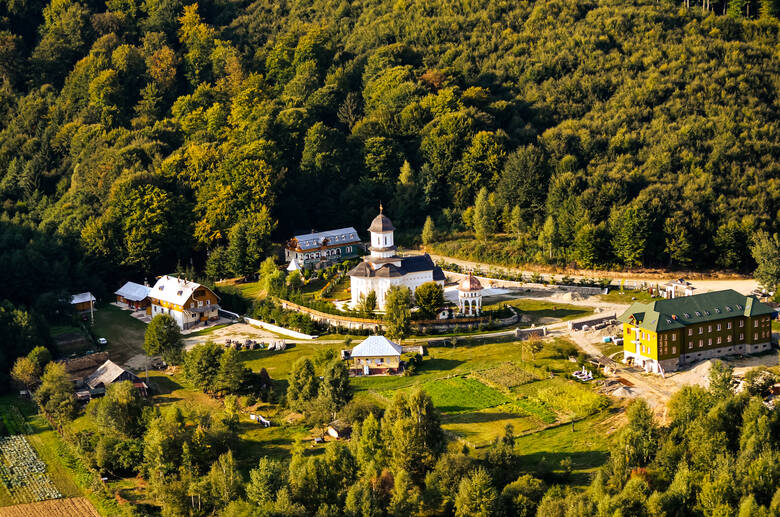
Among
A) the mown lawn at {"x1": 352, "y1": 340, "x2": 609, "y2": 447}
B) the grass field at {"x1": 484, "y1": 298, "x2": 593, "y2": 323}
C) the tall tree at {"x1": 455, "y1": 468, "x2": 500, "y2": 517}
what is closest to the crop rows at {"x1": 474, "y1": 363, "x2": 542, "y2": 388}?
the mown lawn at {"x1": 352, "y1": 340, "x2": 609, "y2": 447}

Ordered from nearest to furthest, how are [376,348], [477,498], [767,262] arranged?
[477,498] < [376,348] < [767,262]

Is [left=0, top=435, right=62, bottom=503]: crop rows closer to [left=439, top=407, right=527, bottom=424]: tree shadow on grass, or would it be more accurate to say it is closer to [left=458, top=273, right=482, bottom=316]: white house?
[left=439, top=407, right=527, bottom=424]: tree shadow on grass

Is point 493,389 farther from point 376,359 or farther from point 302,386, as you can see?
point 302,386

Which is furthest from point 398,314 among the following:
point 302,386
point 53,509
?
point 53,509

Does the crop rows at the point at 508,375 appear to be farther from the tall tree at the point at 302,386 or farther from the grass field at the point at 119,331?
the grass field at the point at 119,331

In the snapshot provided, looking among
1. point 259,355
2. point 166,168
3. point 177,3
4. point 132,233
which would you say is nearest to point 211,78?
point 177,3

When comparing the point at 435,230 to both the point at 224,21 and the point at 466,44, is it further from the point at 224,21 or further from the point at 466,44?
the point at 224,21
